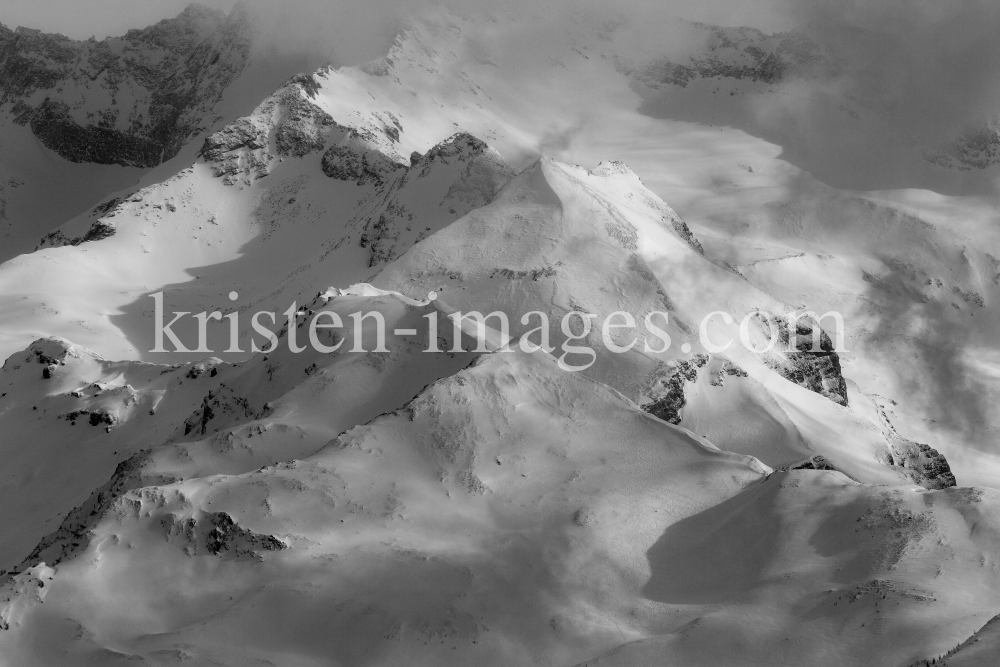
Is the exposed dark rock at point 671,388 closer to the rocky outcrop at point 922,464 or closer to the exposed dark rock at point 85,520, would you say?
the rocky outcrop at point 922,464

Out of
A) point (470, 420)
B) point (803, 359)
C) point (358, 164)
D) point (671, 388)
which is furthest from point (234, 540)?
point (358, 164)

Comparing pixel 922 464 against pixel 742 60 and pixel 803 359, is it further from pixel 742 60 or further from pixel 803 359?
pixel 742 60

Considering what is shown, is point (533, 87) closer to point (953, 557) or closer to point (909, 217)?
point (909, 217)

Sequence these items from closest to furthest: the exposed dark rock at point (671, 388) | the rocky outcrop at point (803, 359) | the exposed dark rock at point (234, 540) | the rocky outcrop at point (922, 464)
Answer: the exposed dark rock at point (234, 540) → the exposed dark rock at point (671, 388) → the rocky outcrop at point (922, 464) → the rocky outcrop at point (803, 359)

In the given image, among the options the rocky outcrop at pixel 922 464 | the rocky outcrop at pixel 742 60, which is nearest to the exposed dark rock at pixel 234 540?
the rocky outcrop at pixel 922 464

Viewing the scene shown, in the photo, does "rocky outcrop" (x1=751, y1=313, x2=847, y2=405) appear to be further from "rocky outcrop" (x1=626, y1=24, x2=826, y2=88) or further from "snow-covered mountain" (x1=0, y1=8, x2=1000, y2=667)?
"rocky outcrop" (x1=626, y1=24, x2=826, y2=88)

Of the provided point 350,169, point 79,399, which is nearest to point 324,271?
point 350,169

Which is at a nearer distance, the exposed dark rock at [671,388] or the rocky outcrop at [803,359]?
the exposed dark rock at [671,388]

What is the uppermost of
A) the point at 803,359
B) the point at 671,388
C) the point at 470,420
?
the point at 470,420
